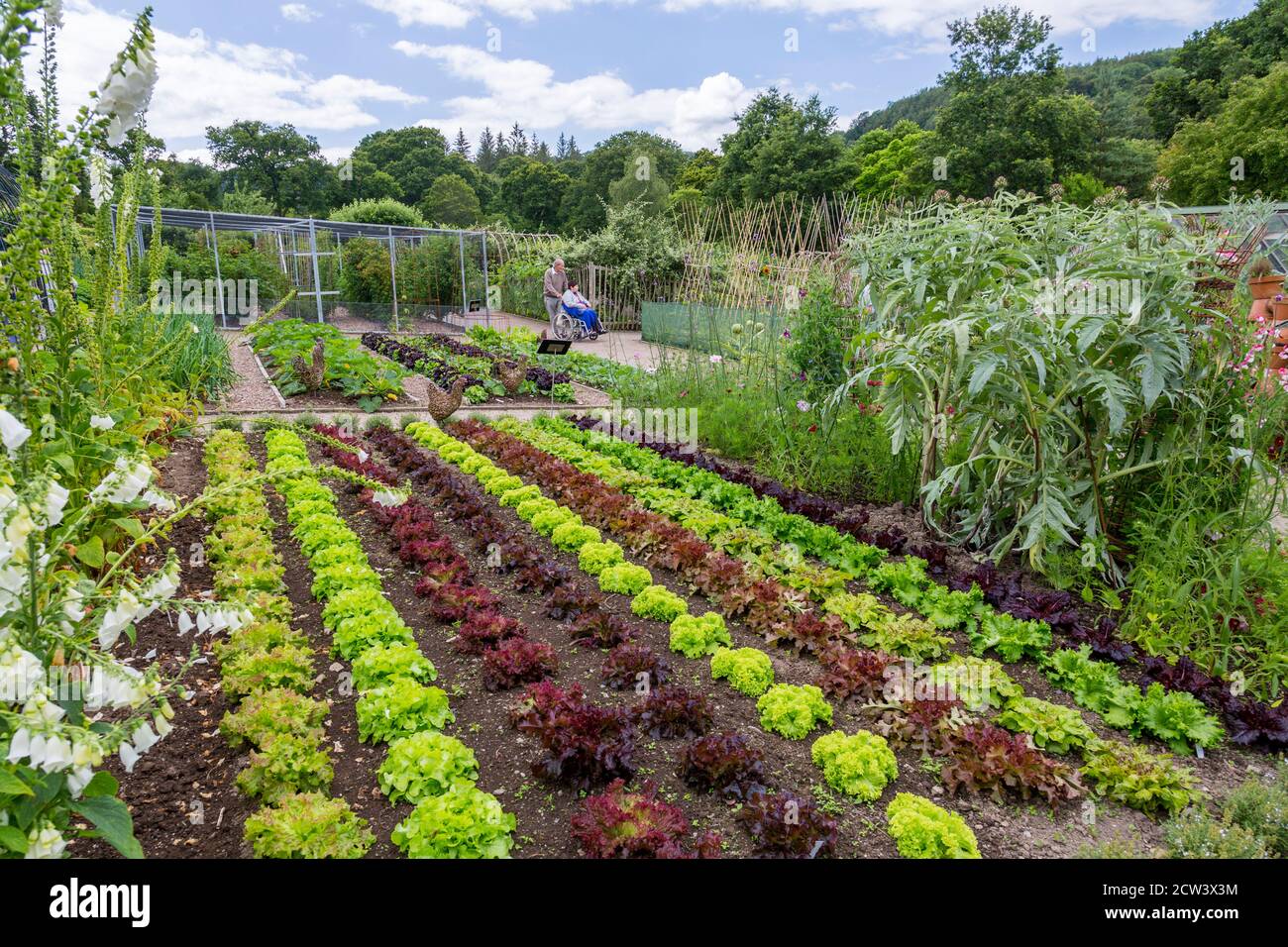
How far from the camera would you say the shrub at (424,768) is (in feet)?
9.55

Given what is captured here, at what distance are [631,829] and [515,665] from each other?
131 cm

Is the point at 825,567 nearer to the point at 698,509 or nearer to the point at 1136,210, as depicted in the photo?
the point at 698,509

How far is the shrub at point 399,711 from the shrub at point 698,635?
1.27 metres

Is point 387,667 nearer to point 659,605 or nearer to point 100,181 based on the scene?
point 659,605

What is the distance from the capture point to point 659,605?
449 centimetres

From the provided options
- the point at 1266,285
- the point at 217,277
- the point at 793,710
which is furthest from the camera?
the point at 217,277

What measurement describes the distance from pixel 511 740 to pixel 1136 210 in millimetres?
4805

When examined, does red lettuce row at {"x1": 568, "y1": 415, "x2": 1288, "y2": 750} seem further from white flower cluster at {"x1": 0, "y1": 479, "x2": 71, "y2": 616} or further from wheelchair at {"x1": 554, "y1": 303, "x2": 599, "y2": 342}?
wheelchair at {"x1": 554, "y1": 303, "x2": 599, "y2": 342}

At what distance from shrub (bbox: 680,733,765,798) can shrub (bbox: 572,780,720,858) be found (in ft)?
0.83

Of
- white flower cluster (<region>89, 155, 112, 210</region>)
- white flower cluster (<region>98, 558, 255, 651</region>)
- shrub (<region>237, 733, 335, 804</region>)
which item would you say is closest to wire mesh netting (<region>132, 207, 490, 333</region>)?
white flower cluster (<region>89, 155, 112, 210</region>)

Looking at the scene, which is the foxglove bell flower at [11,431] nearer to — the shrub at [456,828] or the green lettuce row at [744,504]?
the shrub at [456,828]

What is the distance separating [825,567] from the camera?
5180mm

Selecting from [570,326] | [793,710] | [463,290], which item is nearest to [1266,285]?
[793,710]

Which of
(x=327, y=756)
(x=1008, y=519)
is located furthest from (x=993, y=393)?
(x=327, y=756)
